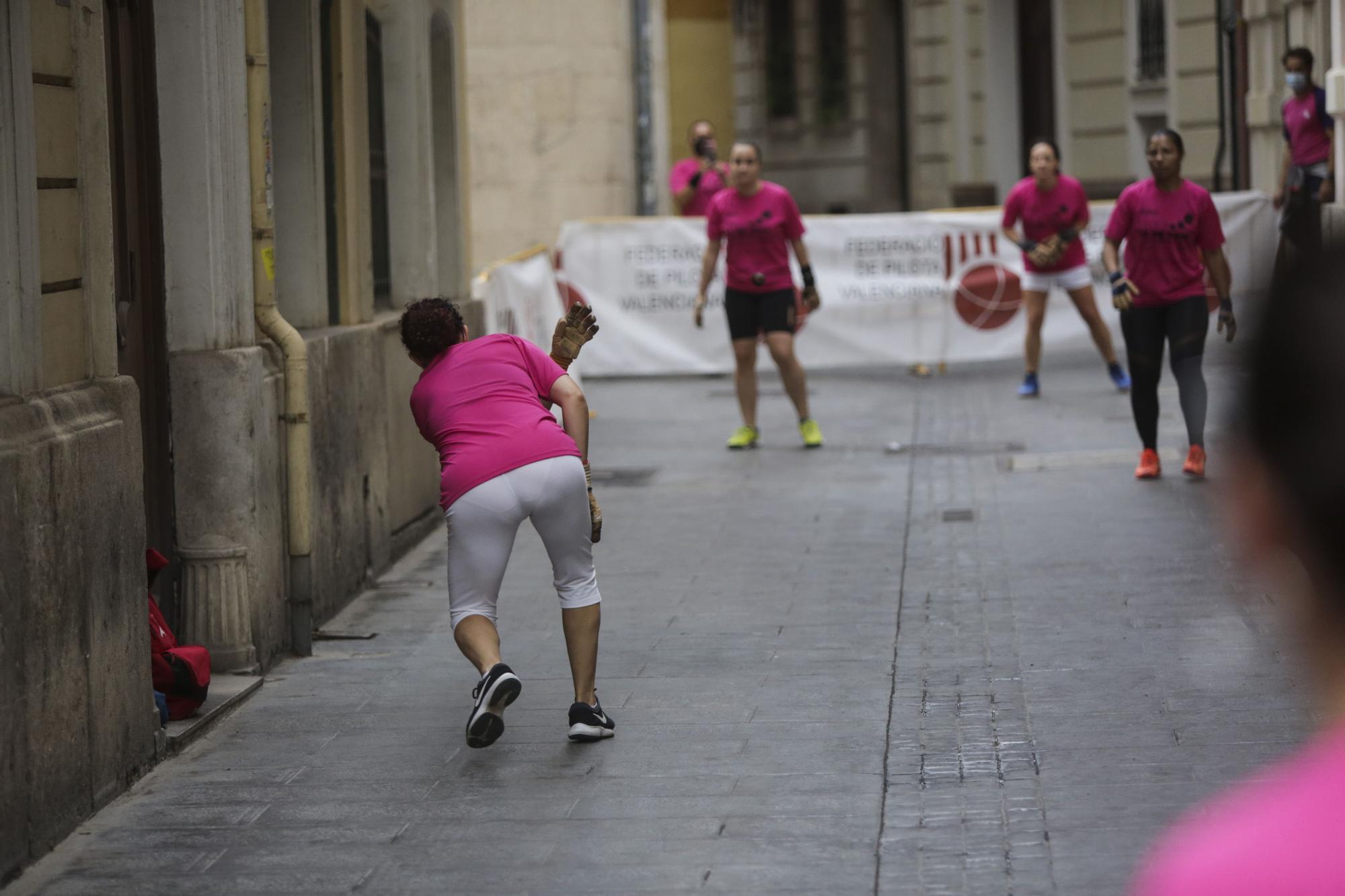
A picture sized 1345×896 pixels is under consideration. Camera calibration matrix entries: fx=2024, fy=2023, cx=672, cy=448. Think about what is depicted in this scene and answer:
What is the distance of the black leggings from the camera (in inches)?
415

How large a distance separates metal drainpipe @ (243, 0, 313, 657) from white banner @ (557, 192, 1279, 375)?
9907mm

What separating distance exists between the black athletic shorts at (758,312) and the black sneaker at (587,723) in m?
7.04

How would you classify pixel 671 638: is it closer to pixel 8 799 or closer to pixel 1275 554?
pixel 8 799

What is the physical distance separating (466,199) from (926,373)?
6.02 m

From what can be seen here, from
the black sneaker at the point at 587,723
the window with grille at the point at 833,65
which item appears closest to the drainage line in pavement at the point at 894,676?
the black sneaker at the point at 587,723

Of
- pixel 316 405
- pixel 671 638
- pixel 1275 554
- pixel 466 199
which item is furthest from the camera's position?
pixel 466 199

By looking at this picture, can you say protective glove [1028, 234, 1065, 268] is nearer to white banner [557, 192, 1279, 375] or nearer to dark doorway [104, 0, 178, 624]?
white banner [557, 192, 1279, 375]

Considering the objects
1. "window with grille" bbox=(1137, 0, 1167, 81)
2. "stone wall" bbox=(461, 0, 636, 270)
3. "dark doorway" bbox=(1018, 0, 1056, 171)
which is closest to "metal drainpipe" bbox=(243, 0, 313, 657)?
"stone wall" bbox=(461, 0, 636, 270)

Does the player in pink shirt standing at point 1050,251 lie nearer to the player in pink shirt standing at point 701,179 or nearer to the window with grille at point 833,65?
the player in pink shirt standing at point 701,179

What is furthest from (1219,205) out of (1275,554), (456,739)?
(1275,554)

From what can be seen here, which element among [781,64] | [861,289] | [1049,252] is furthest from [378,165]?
[781,64]

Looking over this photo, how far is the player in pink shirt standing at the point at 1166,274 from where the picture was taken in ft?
34.5

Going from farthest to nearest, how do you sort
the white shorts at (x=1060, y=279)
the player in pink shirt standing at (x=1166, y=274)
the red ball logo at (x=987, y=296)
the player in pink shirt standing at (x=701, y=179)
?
the player in pink shirt standing at (x=701, y=179)
the red ball logo at (x=987, y=296)
the white shorts at (x=1060, y=279)
the player in pink shirt standing at (x=1166, y=274)

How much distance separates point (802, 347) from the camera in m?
17.6
